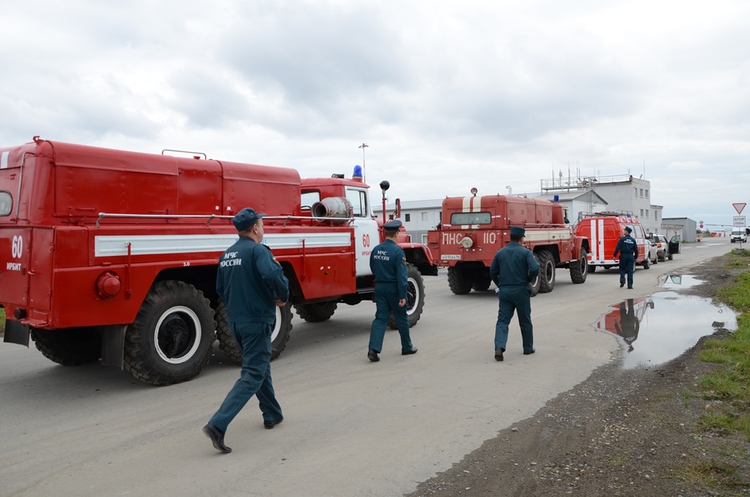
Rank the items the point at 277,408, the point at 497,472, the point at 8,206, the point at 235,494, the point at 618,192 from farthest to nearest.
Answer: the point at 618,192, the point at 8,206, the point at 277,408, the point at 497,472, the point at 235,494

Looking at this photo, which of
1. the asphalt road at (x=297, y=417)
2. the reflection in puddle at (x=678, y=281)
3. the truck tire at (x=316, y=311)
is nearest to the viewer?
the asphalt road at (x=297, y=417)

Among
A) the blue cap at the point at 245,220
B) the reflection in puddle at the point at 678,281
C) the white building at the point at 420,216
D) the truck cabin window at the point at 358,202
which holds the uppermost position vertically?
the white building at the point at 420,216

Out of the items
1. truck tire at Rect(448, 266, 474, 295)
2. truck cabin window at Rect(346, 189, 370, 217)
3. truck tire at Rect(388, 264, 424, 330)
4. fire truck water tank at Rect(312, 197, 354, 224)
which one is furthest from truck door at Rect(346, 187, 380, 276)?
truck tire at Rect(448, 266, 474, 295)

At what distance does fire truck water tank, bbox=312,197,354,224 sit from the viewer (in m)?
9.75

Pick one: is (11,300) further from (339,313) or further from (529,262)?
(339,313)

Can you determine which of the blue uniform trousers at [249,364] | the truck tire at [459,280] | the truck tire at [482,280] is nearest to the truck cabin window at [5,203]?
the blue uniform trousers at [249,364]

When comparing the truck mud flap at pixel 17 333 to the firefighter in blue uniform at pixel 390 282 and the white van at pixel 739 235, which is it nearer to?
the firefighter in blue uniform at pixel 390 282

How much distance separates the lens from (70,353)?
26.8ft

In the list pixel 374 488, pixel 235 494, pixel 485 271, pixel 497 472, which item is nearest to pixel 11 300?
pixel 235 494

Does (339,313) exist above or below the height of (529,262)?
below

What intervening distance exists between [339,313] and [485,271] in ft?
19.1

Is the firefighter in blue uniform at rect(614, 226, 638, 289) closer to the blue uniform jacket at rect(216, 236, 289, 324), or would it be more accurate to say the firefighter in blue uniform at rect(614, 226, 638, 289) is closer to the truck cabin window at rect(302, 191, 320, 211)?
the truck cabin window at rect(302, 191, 320, 211)

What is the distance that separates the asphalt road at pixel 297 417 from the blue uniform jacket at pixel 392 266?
106cm

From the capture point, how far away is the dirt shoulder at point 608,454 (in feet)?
13.6
